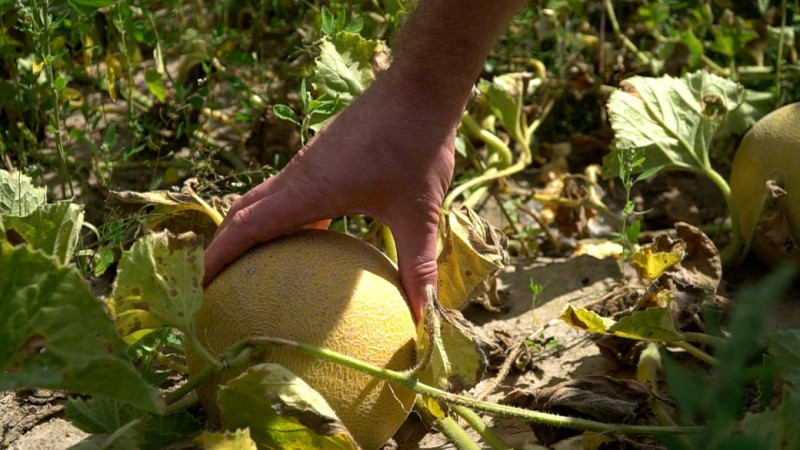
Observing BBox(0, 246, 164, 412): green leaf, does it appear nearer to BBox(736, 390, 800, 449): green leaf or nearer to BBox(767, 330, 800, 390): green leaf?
BBox(736, 390, 800, 449): green leaf

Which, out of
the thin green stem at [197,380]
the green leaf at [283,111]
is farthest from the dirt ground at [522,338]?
the green leaf at [283,111]

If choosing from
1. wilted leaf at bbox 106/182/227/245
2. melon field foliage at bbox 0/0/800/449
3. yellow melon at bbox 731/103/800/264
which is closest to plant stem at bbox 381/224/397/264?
melon field foliage at bbox 0/0/800/449

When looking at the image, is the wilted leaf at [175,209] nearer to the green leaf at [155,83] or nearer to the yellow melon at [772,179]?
the green leaf at [155,83]

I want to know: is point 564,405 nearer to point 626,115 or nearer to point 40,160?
point 626,115

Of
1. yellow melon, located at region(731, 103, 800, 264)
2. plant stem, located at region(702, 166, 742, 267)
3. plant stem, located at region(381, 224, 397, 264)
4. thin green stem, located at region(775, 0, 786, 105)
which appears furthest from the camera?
thin green stem, located at region(775, 0, 786, 105)

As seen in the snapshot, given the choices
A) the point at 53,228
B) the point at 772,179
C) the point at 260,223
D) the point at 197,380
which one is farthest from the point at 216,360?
the point at 772,179

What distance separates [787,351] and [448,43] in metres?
0.92

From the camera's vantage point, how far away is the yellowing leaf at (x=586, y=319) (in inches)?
85.8

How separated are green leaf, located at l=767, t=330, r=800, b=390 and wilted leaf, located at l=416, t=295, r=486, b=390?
596 millimetres

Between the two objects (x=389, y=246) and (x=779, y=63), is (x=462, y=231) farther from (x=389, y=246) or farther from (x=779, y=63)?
(x=779, y=63)

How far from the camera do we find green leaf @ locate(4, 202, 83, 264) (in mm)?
1990

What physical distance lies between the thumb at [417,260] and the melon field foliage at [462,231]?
8 centimetres

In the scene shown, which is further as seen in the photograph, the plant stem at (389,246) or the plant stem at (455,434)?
the plant stem at (389,246)

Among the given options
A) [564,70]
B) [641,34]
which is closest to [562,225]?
[564,70]
